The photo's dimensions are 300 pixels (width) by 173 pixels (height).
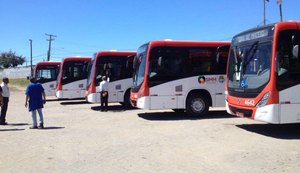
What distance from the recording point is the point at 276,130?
11750 millimetres

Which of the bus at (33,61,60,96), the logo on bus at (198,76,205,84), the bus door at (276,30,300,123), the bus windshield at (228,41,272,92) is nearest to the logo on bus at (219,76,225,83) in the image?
the logo on bus at (198,76,205,84)

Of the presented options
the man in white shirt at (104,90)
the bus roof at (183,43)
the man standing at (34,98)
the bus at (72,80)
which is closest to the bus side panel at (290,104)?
the bus roof at (183,43)

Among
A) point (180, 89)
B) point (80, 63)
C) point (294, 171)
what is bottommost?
point (294, 171)

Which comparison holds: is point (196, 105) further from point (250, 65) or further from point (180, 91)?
point (250, 65)

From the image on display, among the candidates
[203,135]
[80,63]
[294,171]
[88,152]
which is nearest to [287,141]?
[203,135]

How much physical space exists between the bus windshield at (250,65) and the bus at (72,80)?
1377cm

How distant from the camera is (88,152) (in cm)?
884

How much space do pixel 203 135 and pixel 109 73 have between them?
9.91m

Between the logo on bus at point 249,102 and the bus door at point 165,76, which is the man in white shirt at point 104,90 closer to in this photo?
the bus door at point 165,76

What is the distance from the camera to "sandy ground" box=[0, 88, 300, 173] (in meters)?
7.45

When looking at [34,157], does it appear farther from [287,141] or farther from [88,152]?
[287,141]

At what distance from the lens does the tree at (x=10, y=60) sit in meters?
116

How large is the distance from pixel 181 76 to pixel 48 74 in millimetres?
15920

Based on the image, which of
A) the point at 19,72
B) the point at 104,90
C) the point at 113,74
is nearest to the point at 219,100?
the point at 104,90
